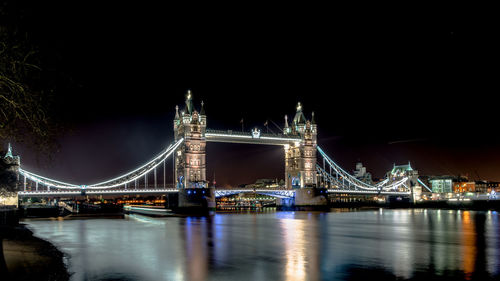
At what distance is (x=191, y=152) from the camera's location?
6066 centimetres

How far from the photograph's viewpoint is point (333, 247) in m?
19.3

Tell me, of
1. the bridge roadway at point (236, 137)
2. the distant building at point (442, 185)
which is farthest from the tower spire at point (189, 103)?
the distant building at point (442, 185)

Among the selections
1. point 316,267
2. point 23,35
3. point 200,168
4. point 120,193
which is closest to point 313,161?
point 200,168

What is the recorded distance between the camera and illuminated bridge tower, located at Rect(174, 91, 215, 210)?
57.9m

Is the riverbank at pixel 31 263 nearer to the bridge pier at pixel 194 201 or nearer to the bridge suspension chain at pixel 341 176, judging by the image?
the bridge pier at pixel 194 201

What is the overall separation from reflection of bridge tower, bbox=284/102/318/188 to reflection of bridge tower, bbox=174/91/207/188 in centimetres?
1806

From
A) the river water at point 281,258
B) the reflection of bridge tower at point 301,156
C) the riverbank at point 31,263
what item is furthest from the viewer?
the reflection of bridge tower at point 301,156

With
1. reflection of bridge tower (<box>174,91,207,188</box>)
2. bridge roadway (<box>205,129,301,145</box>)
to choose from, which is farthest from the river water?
bridge roadway (<box>205,129,301,145</box>)

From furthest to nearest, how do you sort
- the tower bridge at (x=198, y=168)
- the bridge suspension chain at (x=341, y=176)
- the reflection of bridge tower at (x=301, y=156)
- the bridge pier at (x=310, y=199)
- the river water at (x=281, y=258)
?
the bridge suspension chain at (x=341, y=176) < the reflection of bridge tower at (x=301, y=156) < the bridge pier at (x=310, y=199) < the tower bridge at (x=198, y=168) < the river water at (x=281, y=258)

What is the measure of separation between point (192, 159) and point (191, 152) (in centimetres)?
90

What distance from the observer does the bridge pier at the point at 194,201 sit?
185 feet

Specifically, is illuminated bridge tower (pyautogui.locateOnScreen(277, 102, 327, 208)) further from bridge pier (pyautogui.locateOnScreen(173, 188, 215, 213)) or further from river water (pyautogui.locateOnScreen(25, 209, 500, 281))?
river water (pyautogui.locateOnScreen(25, 209, 500, 281))

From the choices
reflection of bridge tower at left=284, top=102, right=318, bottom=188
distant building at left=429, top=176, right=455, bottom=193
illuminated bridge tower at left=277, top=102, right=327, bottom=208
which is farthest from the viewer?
distant building at left=429, top=176, right=455, bottom=193

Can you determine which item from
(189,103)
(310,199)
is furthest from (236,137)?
(310,199)
